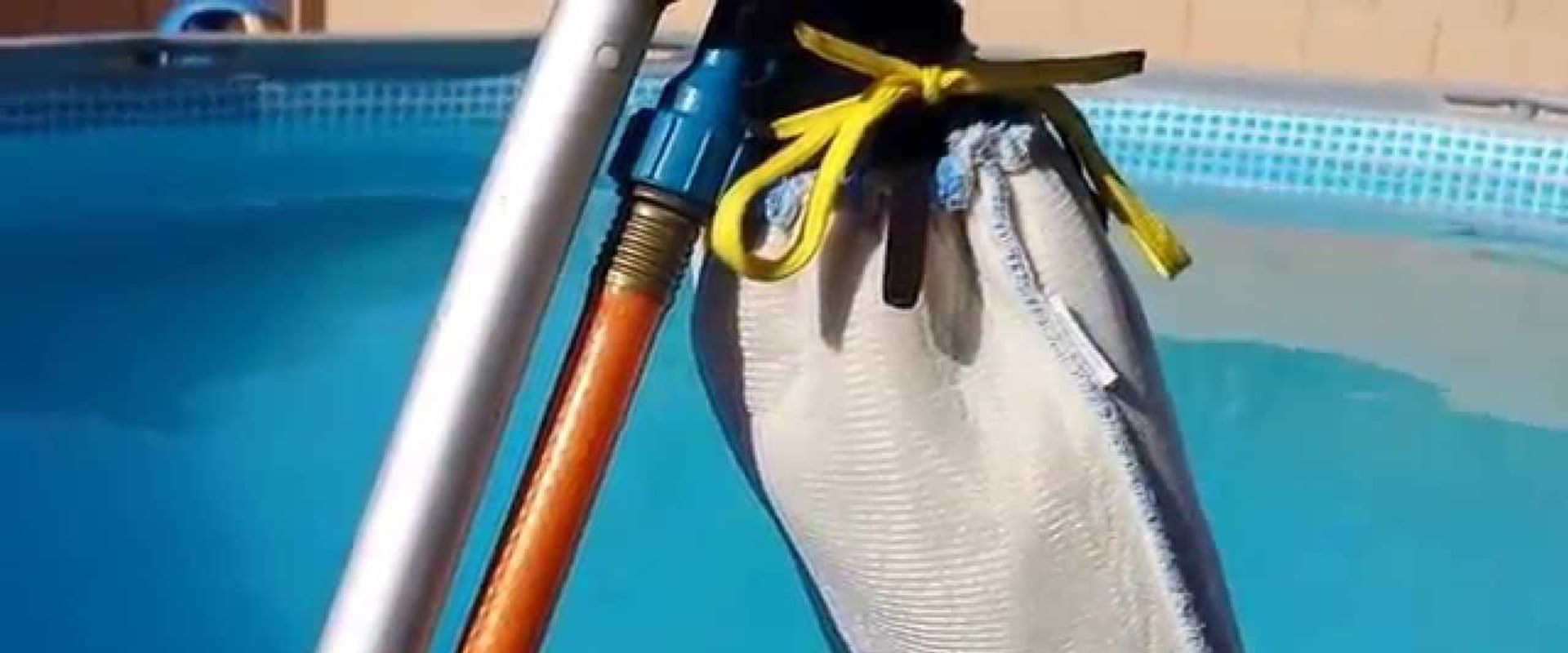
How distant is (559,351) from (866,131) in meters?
0.75

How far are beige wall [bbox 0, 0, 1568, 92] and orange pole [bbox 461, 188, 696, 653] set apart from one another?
355cm

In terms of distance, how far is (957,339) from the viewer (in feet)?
2.68

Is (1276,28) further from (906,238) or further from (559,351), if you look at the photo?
(906,238)

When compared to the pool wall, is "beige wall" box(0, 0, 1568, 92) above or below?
above

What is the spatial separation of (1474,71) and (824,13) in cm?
391

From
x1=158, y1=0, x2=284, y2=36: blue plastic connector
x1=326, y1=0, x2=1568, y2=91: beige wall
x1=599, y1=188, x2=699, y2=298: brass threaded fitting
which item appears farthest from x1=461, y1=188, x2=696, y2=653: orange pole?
x1=326, y1=0, x2=1568, y2=91: beige wall

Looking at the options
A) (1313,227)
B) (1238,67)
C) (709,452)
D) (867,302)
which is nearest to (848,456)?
(867,302)

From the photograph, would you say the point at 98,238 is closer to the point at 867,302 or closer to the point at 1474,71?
the point at 1474,71

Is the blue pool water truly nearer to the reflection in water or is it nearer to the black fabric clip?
the reflection in water

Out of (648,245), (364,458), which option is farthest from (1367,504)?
(648,245)

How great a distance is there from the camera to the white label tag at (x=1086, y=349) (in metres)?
0.81

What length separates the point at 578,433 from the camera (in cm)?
74

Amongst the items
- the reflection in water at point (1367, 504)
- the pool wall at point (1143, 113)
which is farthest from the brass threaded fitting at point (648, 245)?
the pool wall at point (1143, 113)

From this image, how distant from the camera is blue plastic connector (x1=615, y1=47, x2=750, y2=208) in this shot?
755 millimetres
